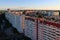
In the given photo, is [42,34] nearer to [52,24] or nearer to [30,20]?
[52,24]

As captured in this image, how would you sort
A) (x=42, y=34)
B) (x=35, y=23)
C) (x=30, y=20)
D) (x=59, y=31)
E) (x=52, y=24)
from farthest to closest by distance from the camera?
(x=30, y=20) < (x=35, y=23) < (x=42, y=34) < (x=52, y=24) < (x=59, y=31)

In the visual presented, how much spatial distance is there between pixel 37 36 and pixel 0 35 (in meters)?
2.61

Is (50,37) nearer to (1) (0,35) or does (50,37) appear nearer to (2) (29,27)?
(2) (29,27)

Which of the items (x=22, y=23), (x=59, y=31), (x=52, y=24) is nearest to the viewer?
(x=59, y=31)

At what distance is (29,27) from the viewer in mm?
10586

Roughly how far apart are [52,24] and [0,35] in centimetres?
390

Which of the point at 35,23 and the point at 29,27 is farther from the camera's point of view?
the point at 29,27

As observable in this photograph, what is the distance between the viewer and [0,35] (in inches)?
436

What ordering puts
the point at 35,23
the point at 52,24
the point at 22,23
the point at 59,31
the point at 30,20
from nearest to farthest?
the point at 59,31, the point at 52,24, the point at 35,23, the point at 30,20, the point at 22,23

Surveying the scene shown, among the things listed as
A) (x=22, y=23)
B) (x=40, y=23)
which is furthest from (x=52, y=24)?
(x=22, y=23)

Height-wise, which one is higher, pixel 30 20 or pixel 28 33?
pixel 30 20

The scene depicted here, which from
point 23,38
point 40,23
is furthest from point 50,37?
point 23,38

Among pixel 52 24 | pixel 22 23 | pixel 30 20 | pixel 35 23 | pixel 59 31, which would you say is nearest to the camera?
pixel 59 31

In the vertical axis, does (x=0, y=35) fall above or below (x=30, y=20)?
below
